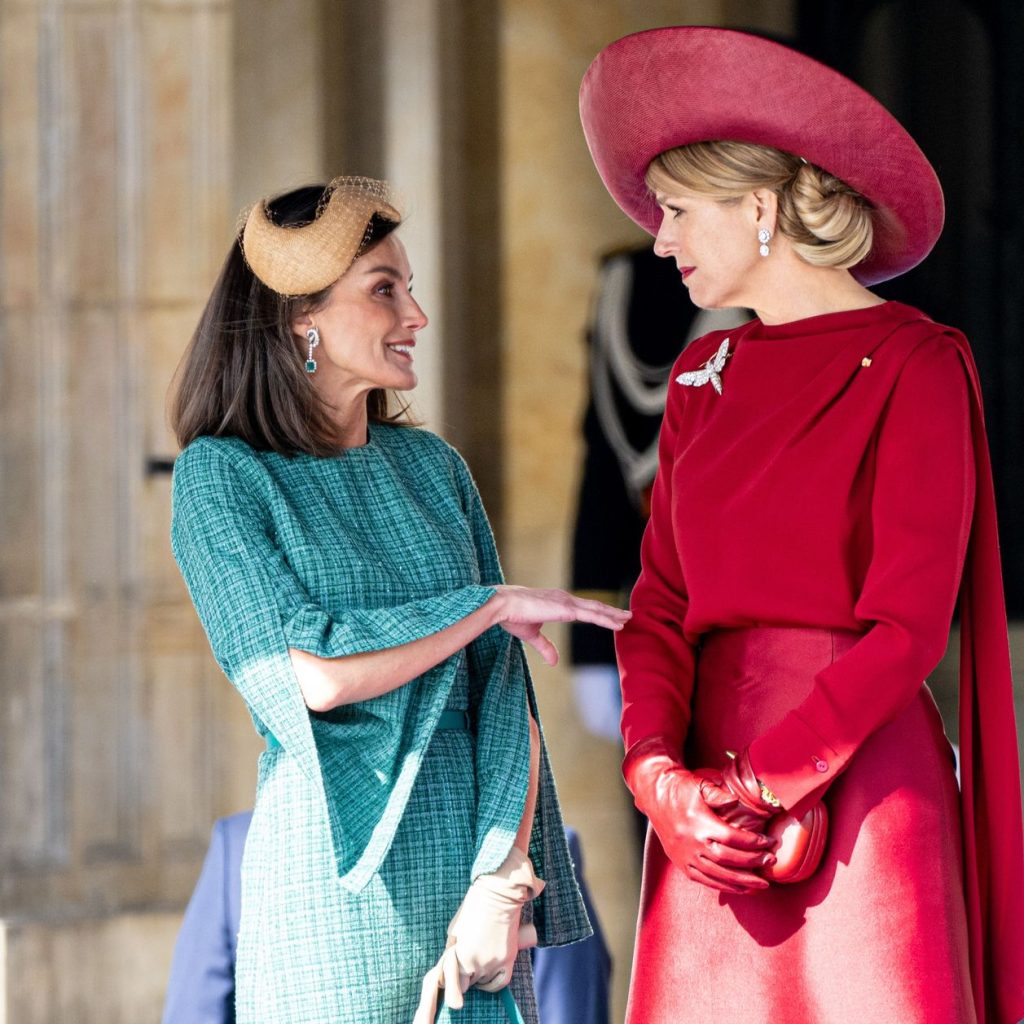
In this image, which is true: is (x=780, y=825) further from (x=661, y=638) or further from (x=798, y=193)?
(x=798, y=193)

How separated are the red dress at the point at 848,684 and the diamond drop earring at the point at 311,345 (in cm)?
53

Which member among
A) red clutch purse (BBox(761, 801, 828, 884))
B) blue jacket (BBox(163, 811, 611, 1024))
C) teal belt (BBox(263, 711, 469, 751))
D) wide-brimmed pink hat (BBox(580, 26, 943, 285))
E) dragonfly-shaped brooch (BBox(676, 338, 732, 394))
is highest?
wide-brimmed pink hat (BBox(580, 26, 943, 285))

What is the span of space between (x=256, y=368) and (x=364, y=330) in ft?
0.50

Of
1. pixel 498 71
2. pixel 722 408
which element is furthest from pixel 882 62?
pixel 722 408

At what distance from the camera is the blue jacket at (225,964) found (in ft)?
9.39

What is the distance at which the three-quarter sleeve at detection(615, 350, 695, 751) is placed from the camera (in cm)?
194

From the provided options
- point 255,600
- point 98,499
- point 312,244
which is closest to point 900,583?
point 255,600

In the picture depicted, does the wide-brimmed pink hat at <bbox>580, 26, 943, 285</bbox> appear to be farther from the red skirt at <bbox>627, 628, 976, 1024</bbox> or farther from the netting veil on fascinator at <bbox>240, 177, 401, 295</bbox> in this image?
the red skirt at <bbox>627, 628, 976, 1024</bbox>

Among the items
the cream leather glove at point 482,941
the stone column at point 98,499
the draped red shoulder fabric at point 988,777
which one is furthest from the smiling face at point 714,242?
the stone column at point 98,499

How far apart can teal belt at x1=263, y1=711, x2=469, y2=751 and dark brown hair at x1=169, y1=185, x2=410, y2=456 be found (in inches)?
14.9

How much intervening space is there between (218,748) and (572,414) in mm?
1334

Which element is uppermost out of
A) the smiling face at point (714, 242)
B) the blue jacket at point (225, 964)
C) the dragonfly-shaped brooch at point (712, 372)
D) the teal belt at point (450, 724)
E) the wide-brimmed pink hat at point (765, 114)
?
the wide-brimmed pink hat at point (765, 114)

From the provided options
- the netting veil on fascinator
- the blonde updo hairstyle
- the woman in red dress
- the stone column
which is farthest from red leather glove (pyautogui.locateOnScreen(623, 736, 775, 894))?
the stone column

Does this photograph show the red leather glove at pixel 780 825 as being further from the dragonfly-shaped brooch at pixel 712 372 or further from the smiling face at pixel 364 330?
the smiling face at pixel 364 330
